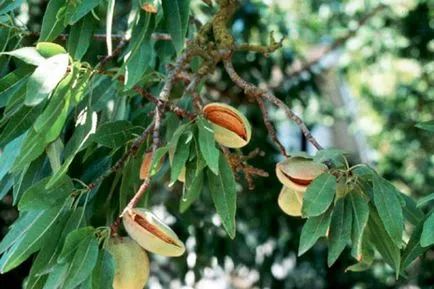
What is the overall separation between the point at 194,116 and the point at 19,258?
1.10ft

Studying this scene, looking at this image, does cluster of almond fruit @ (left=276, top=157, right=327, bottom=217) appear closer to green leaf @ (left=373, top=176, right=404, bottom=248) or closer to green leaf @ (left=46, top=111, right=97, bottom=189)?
green leaf @ (left=373, top=176, right=404, bottom=248)

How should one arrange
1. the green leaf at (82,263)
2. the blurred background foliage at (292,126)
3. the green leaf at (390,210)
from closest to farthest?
1. the green leaf at (82,263)
2. the green leaf at (390,210)
3. the blurred background foliage at (292,126)

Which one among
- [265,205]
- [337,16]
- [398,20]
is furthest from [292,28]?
[265,205]

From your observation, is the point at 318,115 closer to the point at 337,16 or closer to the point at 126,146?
the point at 337,16

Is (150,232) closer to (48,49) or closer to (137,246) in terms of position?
(137,246)

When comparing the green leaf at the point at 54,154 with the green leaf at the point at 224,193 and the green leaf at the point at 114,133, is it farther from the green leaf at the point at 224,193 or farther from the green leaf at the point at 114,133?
the green leaf at the point at 224,193

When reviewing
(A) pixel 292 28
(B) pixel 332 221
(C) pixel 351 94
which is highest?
(B) pixel 332 221

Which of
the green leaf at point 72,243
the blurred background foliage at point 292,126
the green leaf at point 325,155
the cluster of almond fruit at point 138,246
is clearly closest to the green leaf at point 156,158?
the cluster of almond fruit at point 138,246

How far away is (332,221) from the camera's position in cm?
128

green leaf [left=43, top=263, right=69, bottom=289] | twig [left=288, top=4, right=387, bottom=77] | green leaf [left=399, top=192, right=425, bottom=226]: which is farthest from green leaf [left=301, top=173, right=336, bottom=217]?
twig [left=288, top=4, right=387, bottom=77]

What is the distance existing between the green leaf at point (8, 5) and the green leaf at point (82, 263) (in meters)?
0.43

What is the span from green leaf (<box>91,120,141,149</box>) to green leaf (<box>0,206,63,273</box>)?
14 centimetres

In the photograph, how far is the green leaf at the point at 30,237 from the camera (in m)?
1.19

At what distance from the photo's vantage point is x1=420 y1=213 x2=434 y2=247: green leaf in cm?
120
